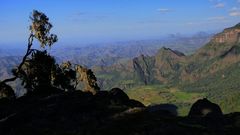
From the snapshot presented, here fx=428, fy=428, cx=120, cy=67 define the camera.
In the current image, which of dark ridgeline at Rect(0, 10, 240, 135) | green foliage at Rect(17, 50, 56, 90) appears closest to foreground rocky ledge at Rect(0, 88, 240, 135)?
dark ridgeline at Rect(0, 10, 240, 135)

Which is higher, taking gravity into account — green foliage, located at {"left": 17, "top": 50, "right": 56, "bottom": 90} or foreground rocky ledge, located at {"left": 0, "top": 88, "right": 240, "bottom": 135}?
green foliage, located at {"left": 17, "top": 50, "right": 56, "bottom": 90}

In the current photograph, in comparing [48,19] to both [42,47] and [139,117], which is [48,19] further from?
[139,117]

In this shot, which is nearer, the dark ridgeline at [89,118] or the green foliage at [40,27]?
the dark ridgeline at [89,118]

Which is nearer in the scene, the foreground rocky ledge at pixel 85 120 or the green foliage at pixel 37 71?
the foreground rocky ledge at pixel 85 120

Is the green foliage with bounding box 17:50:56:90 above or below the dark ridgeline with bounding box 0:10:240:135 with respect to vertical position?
above

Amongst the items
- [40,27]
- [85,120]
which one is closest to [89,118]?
[85,120]

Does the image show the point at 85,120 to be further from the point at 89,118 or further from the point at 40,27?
the point at 40,27

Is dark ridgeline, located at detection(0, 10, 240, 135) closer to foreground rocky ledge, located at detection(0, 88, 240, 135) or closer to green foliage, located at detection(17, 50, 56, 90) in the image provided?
foreground rocky ledge, located at detection(0, 88, 240, 135)

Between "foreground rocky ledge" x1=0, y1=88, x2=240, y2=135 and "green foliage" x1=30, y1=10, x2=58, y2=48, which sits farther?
"green foliage" x1=30, y1=10, x2=58, y2=48

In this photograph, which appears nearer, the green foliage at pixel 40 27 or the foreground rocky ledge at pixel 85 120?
the foreground rocky ledge at pixel 85 120

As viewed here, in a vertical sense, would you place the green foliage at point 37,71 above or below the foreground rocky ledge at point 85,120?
above

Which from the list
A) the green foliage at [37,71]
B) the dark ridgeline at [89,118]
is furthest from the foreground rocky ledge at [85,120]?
the green foliage at [37,71]

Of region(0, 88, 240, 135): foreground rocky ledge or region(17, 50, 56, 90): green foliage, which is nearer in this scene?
region(0, 88, 240, 135): foreground rocky ledge

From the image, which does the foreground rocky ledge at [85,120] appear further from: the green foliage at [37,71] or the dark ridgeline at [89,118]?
the green foliage at [37,71]
